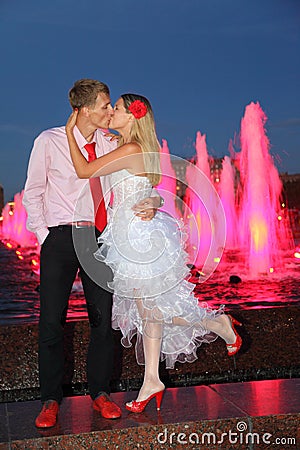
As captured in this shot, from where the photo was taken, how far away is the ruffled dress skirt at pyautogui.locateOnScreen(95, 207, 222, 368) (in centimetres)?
444

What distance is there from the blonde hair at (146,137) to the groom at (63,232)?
154mm

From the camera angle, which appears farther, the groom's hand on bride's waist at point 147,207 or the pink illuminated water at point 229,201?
the pink illuminated water at point 229,201

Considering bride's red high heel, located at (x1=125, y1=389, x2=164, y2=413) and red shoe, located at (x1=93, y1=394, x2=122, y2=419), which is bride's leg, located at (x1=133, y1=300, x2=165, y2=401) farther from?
red shoe, located at (x1=93, y1=394, x2=122, y2=419)

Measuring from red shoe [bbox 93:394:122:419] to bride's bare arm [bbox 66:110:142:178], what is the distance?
130cm

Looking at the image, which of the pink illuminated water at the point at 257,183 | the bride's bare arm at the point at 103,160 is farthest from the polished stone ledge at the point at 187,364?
the pink illuminated water at the point at 257,183

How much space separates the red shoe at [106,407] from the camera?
434 centimetres

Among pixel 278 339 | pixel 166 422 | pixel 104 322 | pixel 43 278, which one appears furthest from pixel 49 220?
pixel 278 339

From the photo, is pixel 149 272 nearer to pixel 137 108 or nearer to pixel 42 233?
pixel 42 233

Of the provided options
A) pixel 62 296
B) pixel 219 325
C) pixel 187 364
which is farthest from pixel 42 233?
pixel 187 364

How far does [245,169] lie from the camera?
1831 centimetres

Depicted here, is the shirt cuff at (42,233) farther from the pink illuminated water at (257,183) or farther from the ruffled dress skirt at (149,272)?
the pink illuminated water at (257,183)

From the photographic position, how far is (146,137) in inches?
172

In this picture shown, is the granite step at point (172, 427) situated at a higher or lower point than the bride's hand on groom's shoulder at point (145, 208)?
lower

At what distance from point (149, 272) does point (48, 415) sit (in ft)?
3.24
